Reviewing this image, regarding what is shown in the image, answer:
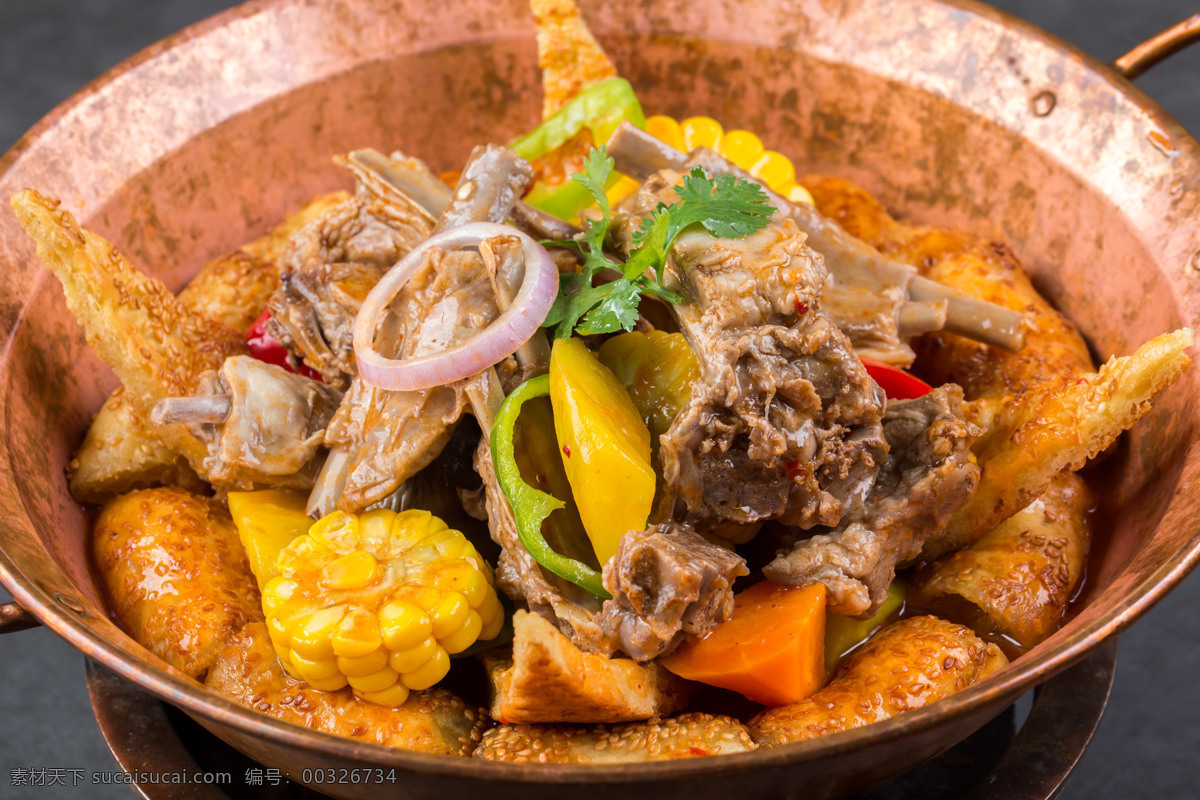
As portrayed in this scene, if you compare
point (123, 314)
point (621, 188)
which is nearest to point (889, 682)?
point (621, 188)

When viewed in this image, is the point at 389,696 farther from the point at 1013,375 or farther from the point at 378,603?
the point at 1013,375

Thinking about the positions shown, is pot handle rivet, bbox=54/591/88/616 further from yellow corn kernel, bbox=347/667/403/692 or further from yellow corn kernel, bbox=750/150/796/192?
yellow corn kernel, bbox=750/150/796/192

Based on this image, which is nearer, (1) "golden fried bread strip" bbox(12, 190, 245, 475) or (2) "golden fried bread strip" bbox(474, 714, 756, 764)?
A: (2) "golden fried bread strip" bbox(474, 714, 756, 764)

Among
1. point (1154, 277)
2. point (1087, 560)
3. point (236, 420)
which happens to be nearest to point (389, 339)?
point (236, 420)

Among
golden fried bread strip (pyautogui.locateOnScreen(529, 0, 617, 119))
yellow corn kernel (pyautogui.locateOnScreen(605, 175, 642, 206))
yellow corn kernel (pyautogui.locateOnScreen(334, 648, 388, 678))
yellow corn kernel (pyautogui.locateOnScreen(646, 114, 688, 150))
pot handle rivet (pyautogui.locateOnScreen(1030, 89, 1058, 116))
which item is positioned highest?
pot handle rivet (pyautogui.locateOnScreen(1030, 89, 1058, 116))

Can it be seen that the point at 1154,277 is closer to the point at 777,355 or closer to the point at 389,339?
the point at 777,355

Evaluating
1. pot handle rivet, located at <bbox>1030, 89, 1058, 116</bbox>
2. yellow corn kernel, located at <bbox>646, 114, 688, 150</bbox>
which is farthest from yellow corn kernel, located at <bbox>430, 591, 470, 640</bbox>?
pot handle rivet, located at <bbox>1030, 89, 1058, 116</bbox>

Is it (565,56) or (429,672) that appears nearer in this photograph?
(429,672)
